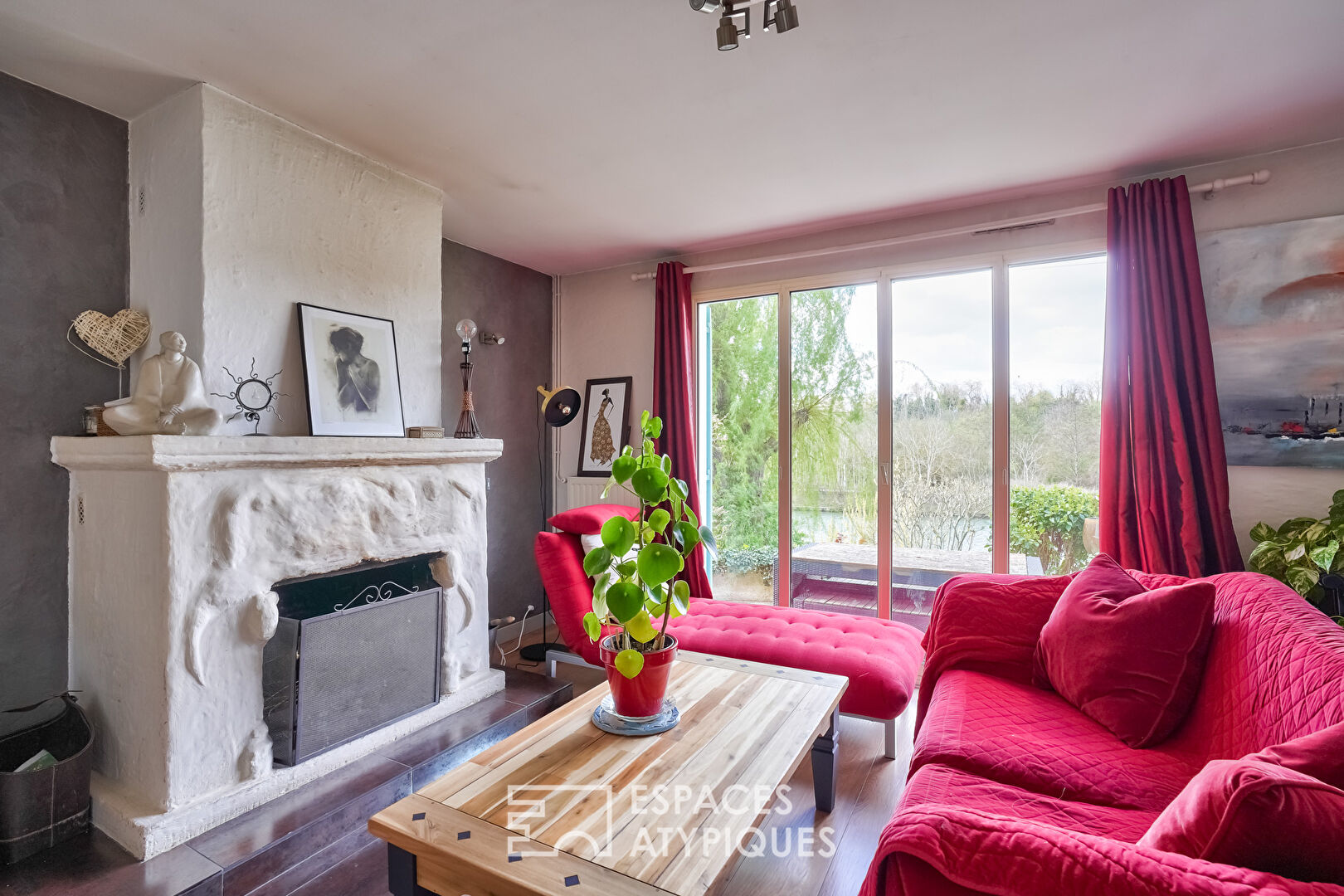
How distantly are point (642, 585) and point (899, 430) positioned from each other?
2.49 meters

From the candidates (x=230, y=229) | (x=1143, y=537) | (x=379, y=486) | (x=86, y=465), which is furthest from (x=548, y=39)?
(x=1143, y=537)

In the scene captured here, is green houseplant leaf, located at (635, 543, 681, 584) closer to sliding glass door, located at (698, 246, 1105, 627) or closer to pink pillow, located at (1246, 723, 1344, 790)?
pink pillow, located at (1246, 723, 1344, 790)

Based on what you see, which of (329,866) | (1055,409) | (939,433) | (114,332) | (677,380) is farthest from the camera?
(677,380)

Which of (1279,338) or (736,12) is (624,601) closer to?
(736,12)

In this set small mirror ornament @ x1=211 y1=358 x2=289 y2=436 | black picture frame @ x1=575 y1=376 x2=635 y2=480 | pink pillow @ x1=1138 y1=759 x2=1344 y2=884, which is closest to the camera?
pink pillow @ x1=1138 y1=759 x2=1344 y2=884

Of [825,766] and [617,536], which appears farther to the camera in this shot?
[825,766]

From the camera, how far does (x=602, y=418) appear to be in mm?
4230

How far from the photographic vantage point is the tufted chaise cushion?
2.26 m

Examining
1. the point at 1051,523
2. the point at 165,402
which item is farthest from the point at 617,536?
the point at 1051,523

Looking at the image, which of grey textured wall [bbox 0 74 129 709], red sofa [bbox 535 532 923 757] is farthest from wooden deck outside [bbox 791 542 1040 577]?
grey textured wall [bbox 0 74 129 709]

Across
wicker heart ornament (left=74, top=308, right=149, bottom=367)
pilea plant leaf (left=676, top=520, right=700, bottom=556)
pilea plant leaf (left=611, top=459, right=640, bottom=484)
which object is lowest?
pilea plant leaf (left=676, top=520, right=700, bottom=556)

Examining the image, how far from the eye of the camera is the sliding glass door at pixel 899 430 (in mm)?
3117

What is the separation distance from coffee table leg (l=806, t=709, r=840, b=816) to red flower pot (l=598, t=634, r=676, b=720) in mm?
749

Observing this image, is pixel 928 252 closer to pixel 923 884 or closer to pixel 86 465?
pixel 923 884
